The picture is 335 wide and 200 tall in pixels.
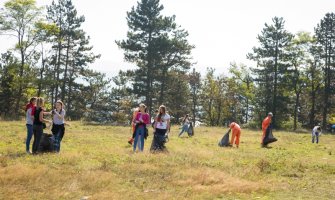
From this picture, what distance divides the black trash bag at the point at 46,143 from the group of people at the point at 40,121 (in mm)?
103

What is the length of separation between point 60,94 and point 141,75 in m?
16.4

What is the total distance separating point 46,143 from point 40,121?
2.82 feet

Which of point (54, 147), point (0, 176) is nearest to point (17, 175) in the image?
point (0, 176)

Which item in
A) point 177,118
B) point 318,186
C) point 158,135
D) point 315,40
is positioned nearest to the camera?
point 318,186

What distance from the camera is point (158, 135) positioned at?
15.8m

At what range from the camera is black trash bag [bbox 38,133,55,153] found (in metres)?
13.8

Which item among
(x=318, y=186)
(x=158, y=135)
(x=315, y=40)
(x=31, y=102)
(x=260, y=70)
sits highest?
(x=315, y=40)

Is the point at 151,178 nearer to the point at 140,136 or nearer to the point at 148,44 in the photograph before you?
the point at 140,136

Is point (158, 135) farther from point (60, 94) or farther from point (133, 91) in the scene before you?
point (60, 94)

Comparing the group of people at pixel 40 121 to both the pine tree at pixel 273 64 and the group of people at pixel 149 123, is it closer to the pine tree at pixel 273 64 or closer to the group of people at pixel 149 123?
the group of people at pixel 149 123

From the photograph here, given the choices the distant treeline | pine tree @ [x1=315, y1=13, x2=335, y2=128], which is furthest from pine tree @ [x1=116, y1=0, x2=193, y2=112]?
pine tree @ [x1=315, y1=13, x2=335, y2=128]

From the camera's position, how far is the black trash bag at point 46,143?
45.3 feet

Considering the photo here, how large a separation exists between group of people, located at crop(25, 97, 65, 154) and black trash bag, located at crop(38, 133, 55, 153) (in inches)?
4.0

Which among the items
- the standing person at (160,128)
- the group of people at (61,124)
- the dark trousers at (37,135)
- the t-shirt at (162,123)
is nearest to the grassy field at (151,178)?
the dark trousers at (37,135)
